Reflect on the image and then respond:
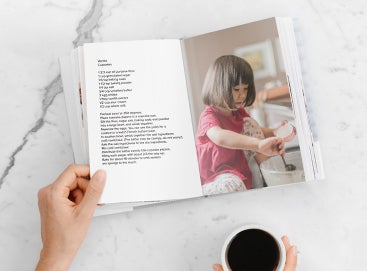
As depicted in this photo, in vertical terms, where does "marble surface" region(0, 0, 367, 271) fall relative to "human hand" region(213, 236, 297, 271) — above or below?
above

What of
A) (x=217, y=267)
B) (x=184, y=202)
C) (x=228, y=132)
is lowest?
(x=217, y=267)

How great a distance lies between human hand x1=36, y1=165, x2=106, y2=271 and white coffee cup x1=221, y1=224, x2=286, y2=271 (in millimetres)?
211

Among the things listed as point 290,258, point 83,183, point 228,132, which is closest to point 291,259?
point 290,258

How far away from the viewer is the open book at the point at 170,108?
72cm

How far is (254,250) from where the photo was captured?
69cm

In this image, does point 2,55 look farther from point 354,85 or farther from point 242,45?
point 354,85

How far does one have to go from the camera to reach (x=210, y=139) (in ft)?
2.41

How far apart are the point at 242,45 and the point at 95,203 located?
33 cm

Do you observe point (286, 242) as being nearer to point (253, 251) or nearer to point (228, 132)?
point (253, 251)

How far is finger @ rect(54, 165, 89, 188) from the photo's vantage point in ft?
2.32

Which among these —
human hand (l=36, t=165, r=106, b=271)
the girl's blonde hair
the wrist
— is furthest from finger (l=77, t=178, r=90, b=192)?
the girl's blonde hair

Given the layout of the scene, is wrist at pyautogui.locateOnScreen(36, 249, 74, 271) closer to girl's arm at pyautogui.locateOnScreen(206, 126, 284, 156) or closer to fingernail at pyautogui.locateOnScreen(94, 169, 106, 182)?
fingernail at pyautogui.locateOnScreen(94, 169, 106, 182)

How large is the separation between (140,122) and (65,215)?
0.18 m

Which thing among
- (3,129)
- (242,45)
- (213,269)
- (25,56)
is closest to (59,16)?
(25,56)
